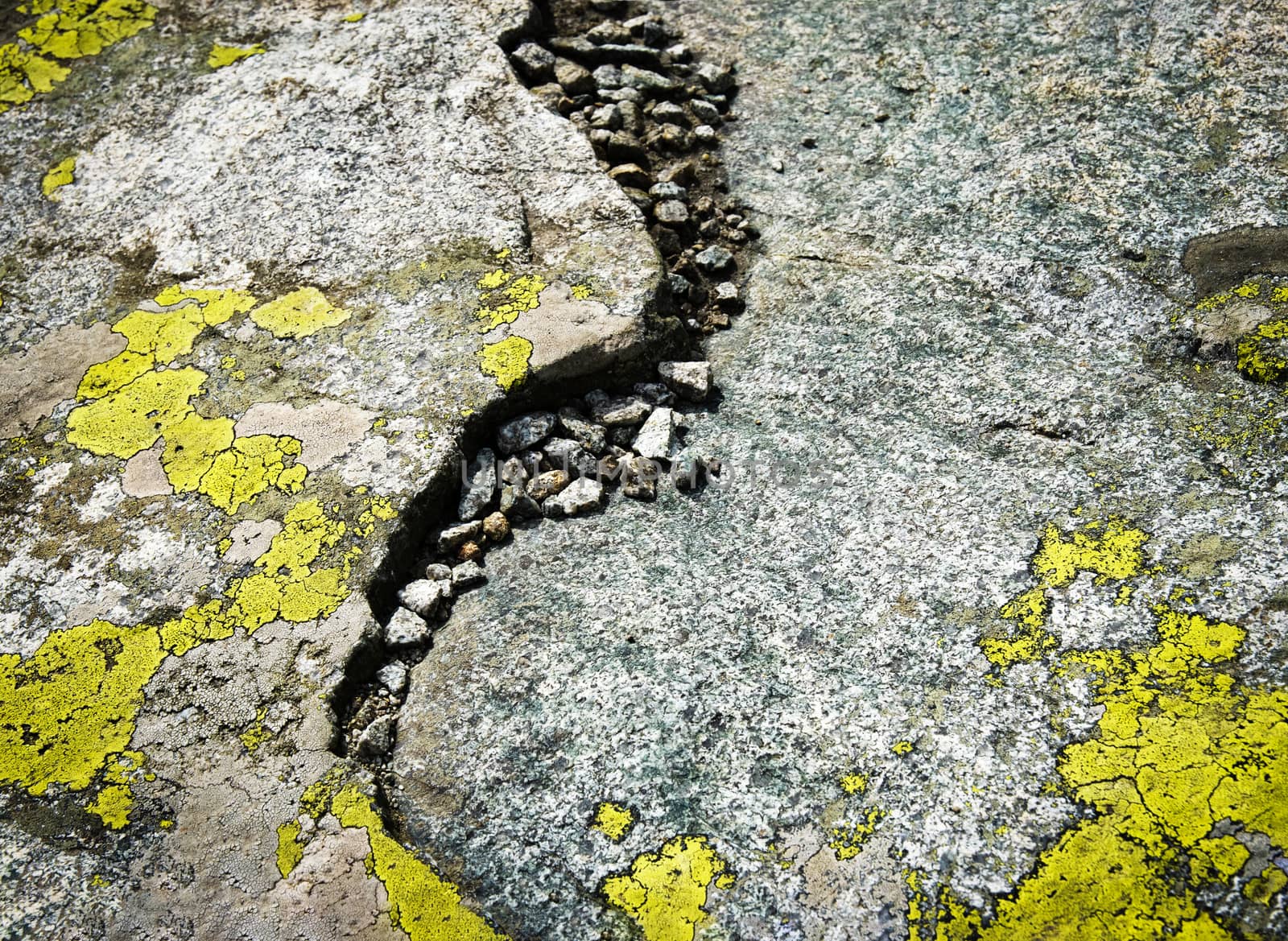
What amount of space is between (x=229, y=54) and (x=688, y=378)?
2.73m

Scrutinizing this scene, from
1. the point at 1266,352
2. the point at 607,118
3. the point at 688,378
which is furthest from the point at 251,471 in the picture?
the point at 1266,352

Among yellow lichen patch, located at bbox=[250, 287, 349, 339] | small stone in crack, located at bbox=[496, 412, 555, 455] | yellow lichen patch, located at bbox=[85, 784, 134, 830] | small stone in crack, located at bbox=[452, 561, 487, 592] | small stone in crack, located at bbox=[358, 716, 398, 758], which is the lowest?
yellow lichen patch, located at bbox=[85, 784, 134, 830]

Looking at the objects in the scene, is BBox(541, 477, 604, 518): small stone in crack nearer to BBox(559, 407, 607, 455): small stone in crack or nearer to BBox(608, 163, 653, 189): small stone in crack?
BBox(559, 407, 607, 455): small stone in crack

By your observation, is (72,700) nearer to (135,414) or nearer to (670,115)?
(135,414)

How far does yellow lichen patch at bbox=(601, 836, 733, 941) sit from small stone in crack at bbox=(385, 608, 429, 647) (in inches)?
33.8

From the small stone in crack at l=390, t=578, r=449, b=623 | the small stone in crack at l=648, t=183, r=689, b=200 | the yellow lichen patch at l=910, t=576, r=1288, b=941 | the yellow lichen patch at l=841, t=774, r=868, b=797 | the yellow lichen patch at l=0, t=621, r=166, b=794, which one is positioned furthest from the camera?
the small stone in crack at l=648, t=183, r=689, b=200

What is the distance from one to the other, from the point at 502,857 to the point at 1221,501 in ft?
6.56

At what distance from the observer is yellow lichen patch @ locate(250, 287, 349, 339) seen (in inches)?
125

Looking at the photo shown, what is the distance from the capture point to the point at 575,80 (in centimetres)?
389

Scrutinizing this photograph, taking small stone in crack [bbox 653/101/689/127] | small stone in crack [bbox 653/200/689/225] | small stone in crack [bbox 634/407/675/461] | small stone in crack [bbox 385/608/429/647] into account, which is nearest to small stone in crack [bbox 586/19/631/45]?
small stone in crack [bbox 653/101/689/127]

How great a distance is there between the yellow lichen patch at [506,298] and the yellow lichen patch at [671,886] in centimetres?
175

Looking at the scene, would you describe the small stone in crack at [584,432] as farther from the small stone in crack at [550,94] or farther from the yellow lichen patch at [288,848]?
the small stone in crack at [550,94]

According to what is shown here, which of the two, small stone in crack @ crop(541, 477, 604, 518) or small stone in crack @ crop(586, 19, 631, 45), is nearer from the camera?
small stone in crack @ crop(541, 477, 604, 518)

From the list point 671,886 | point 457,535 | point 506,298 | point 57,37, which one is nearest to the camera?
point 671,886
